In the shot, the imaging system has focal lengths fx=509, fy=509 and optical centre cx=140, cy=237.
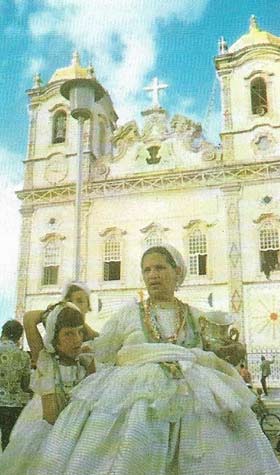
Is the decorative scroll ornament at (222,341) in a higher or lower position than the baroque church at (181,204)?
lower

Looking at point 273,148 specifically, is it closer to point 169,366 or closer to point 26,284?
point 26,284

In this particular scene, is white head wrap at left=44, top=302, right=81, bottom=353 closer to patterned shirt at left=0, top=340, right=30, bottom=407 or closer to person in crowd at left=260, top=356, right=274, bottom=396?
patterned shirt at left=0, top=340, right=30, bottom=407

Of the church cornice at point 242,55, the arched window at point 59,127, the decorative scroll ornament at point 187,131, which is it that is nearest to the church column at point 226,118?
the church cornice at point 242,55

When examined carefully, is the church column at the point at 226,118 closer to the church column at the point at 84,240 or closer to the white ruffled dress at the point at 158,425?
the church column at the point at 84,240

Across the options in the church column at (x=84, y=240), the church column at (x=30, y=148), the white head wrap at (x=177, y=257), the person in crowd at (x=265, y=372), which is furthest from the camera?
the church column at (x=30, y=148)

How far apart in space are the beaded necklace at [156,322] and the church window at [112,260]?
641 inches

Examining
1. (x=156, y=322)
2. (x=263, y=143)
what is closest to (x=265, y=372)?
(x=263, y=143)

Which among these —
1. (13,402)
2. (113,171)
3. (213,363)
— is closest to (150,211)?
(113,171)

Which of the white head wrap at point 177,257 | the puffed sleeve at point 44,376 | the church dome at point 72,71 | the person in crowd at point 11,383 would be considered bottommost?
the person in crowd at point 11,383

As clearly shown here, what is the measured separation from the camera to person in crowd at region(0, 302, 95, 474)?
8.38ft

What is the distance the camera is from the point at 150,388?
2250mm

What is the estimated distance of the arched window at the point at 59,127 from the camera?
2192cm

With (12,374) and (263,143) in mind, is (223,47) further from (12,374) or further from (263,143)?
(12,374)

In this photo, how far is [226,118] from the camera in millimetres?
19969
